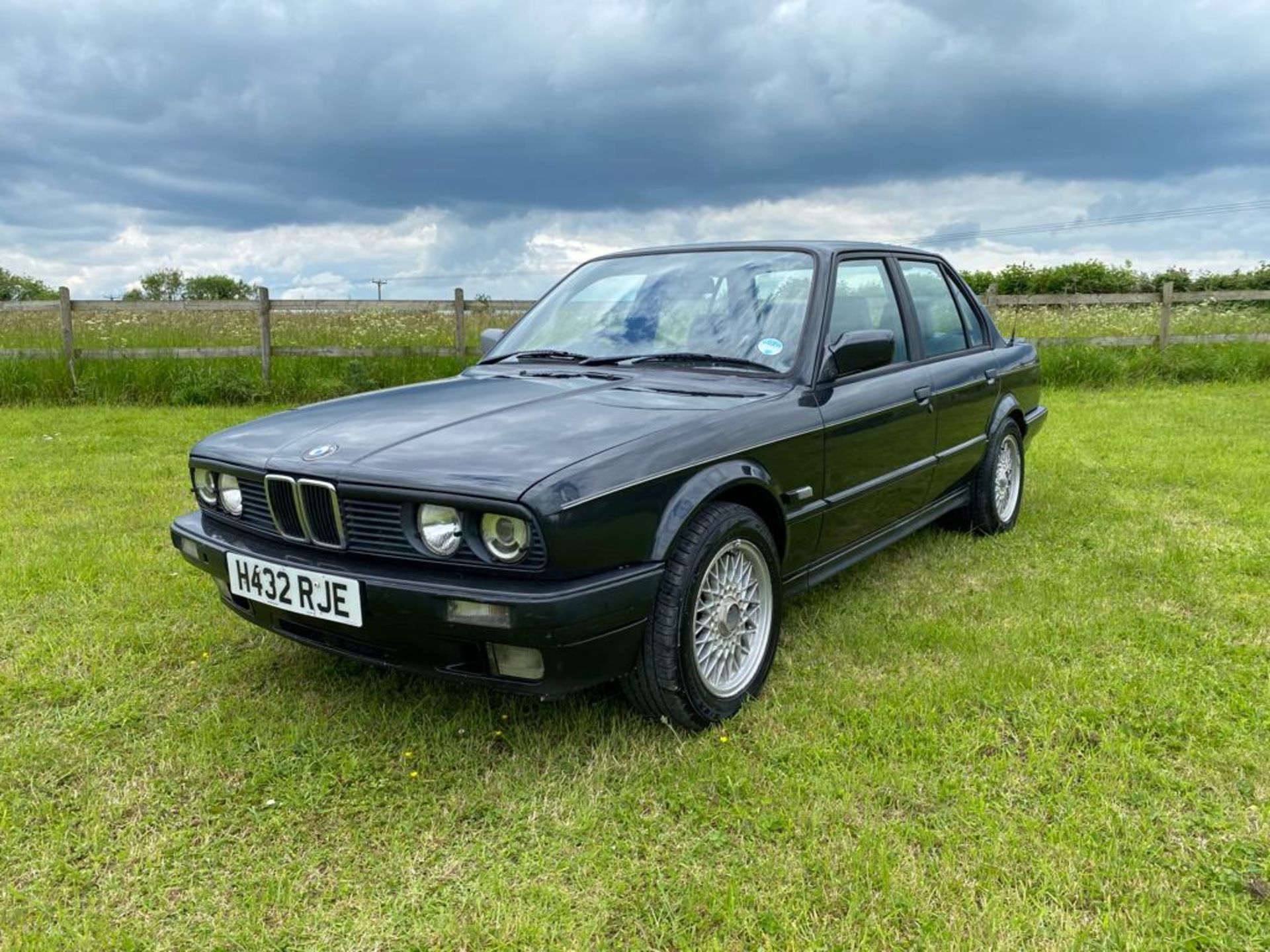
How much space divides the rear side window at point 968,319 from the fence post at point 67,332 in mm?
9834

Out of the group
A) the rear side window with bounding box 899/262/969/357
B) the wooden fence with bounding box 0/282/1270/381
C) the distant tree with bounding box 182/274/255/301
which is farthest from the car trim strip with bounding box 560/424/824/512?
the distant tree with bounding box 182/274/255/301

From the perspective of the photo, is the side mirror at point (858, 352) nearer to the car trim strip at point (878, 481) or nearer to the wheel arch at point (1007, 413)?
the car trim strip at point (878, 481)

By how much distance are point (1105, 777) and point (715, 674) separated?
1.10 meters

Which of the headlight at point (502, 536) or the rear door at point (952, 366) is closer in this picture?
the headlight at point (502, 536)

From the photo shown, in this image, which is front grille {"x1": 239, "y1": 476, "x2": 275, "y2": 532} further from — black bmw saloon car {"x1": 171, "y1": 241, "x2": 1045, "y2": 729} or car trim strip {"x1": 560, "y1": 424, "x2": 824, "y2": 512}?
car trim strip {"x1": 560, "y1": 424, "x2": 824, "y2": 512}

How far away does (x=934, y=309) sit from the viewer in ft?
14.0

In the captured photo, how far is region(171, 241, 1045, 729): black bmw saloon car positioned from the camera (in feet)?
7.30

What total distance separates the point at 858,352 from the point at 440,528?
161 cm

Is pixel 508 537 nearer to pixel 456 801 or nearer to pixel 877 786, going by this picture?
pixel 456 801

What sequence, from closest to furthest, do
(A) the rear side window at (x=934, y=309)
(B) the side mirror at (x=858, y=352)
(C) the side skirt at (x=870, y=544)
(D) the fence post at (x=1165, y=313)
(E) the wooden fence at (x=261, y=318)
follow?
1. (B) the side mirror at (x=858, y=352)
2. (C) the side skirt at (x=870, y=544)
3. (A) the rear side window at (x=934, y=309)
4. (E) the wooden fence at (x=261, y=318)
5. (D) the fence post at (x=1165, y=313)

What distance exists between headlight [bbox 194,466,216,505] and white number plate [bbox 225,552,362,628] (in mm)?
391

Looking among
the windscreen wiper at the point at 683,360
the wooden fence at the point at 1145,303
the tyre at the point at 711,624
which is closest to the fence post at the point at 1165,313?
the wooden fence at the point at 1145,303

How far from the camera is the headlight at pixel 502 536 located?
2.20 metres

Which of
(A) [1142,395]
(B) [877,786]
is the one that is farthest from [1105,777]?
(A) [1142,395]
